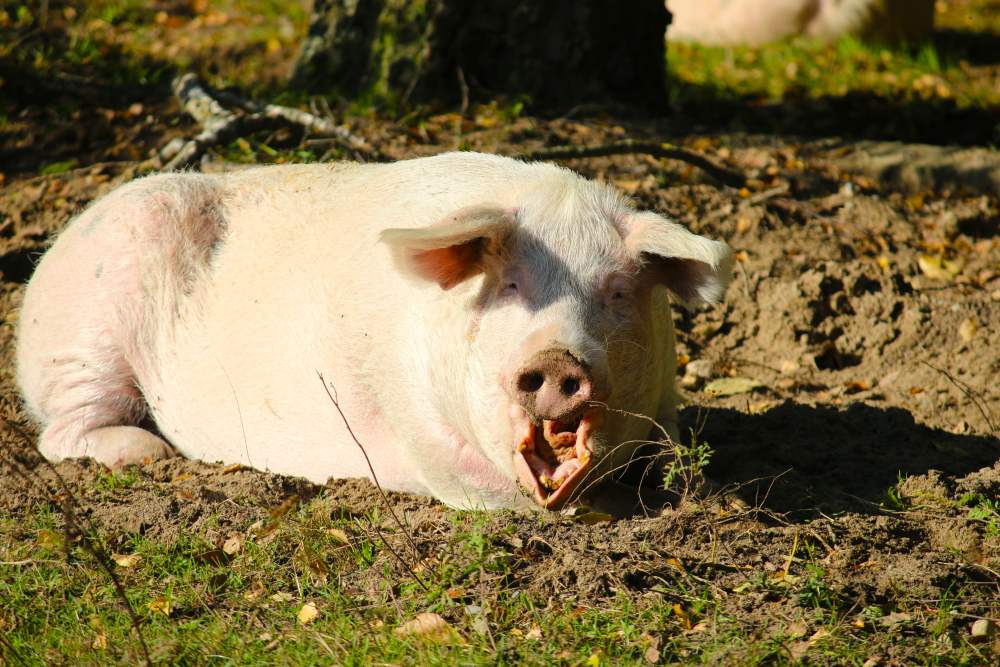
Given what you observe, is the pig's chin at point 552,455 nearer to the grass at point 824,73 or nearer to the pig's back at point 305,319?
the pig's back at point 305,319

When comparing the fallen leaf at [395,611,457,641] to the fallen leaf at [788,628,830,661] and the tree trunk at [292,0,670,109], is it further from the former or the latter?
the tree trunk at [292,0,670,109]

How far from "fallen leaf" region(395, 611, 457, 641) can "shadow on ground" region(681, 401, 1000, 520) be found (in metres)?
1.26

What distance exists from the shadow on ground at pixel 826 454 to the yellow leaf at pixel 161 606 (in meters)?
1.93

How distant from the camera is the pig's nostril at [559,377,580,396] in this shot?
134 inches

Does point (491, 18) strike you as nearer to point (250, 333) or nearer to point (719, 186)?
point (719, 186)

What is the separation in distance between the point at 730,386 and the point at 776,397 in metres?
0.22

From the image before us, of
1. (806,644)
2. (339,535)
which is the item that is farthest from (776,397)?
(339,535)

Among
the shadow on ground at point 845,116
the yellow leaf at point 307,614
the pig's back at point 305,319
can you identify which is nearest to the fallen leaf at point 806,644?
the yellow leaf at point 307,614

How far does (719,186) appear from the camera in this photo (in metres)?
6.67

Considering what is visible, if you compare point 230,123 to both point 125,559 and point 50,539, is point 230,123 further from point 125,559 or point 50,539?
point 125,559

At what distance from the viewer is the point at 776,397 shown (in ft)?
17.7

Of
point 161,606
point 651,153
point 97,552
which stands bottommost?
point 161,606

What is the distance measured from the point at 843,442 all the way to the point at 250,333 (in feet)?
8.35

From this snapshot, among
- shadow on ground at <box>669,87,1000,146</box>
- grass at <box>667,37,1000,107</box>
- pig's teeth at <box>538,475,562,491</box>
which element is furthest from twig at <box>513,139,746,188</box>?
pig's teeth at <box>538,475,562,491</box>
